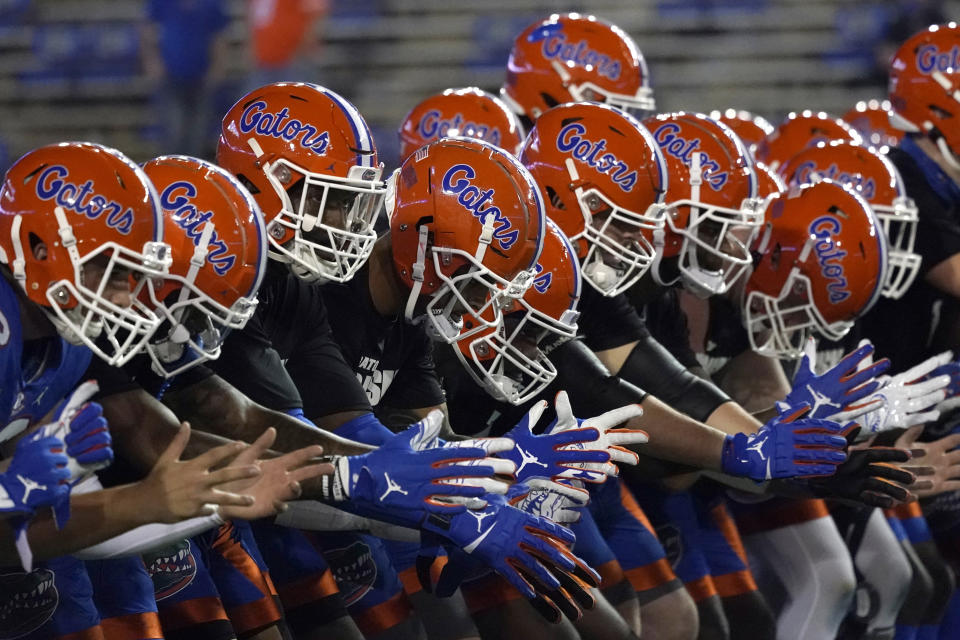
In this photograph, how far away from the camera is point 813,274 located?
15.9 ft

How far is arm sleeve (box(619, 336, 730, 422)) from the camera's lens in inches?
174

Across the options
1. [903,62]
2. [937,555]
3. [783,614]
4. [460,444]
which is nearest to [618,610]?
[783,614]

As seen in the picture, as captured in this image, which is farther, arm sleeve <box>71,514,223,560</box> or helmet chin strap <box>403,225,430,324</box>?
helmet chin strap <box>403,225,430,324</box>

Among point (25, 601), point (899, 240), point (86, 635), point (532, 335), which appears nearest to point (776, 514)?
point (899, 240)

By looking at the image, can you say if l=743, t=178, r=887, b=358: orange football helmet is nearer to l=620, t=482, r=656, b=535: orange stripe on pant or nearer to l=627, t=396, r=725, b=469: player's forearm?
l=620, t=482, r=656, b=535: orange stripe on pant

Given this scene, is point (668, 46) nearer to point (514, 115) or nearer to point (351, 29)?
point (351, 29)

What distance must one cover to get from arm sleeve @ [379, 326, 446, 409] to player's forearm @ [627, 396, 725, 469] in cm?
58

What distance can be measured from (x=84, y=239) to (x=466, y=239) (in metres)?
1.02

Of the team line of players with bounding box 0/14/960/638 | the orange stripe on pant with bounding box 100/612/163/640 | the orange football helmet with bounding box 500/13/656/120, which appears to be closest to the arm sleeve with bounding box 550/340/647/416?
the team line of players with bounding box 0/14/960/638

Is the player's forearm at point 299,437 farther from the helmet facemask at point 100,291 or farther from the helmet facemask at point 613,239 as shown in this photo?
the helmet facemask at point 613,239

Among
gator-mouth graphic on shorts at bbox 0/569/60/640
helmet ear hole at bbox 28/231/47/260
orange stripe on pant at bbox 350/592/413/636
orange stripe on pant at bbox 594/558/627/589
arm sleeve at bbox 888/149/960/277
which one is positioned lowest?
orange stripe on pant at bbox 350/592/413/636

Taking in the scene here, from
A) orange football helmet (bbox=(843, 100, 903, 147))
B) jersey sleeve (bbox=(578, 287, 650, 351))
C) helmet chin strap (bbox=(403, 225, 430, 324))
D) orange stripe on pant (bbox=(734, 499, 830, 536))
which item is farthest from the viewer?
orange football helmet (bbox=(843, 100, 903, 147))

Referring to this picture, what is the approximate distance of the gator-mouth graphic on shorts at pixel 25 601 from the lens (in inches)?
125

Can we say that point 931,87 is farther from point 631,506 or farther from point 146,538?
point 146,538
